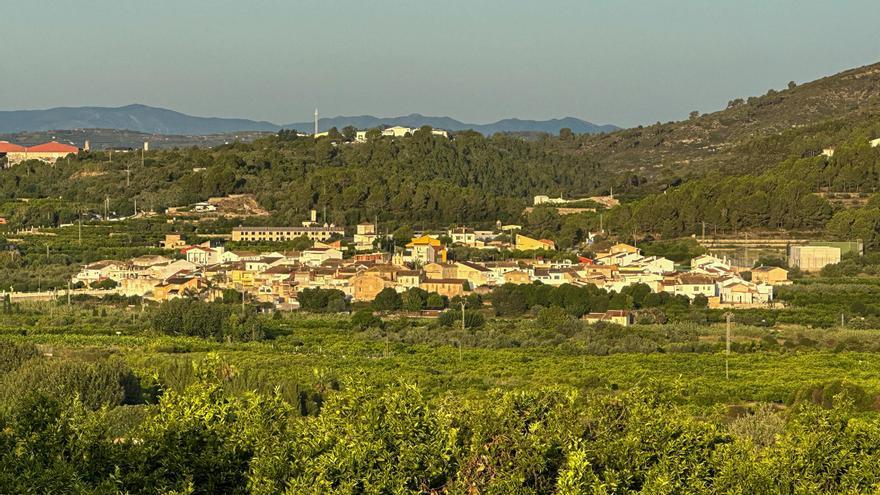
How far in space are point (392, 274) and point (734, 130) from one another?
56.0 m

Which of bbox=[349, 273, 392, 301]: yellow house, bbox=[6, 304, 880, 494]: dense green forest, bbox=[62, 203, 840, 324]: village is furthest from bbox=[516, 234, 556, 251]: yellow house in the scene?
bbox=[6, 304, 880, 494]: dense green forest

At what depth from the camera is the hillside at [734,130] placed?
237ft

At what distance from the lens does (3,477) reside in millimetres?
10094

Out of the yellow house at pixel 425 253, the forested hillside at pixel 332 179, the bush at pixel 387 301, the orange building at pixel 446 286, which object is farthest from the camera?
the forested hillside at pixel 332 179

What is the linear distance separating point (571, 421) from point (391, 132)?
75559mm

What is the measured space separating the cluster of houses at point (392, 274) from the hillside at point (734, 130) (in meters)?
26.6

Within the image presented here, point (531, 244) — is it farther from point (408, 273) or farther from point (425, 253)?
point (408, 273)

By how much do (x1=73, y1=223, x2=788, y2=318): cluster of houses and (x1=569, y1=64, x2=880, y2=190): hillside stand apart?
2663 centimetres

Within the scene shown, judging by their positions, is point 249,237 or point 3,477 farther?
point 249,237

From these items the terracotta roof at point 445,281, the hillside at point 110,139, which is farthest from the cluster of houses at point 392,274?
the hillside at point 110,139

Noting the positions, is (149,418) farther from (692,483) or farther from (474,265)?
(474,265)

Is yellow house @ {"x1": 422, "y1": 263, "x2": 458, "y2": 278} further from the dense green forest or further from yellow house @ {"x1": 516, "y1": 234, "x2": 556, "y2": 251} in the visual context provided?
the dense green forest

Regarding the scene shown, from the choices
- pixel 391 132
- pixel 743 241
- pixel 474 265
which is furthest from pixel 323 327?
pixel 391 132

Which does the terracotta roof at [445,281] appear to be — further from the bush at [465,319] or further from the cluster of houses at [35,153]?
the cluster of houses at [35,153]
